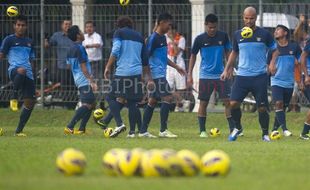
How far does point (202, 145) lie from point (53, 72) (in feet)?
37.7

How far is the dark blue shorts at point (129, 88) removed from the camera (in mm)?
Result: 21297

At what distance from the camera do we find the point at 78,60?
22.6 meters

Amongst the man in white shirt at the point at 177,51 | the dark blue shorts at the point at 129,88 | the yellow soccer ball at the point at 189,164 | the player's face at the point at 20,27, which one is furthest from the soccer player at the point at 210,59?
the yellow soccer ball at the point at 189,164

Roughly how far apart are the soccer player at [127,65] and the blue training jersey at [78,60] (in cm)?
109

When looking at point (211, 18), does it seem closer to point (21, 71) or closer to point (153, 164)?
point (21, 71)

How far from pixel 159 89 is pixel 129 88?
0.70 m

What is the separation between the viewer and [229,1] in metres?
29.6

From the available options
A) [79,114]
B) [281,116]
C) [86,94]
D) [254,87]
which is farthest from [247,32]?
[79,114]

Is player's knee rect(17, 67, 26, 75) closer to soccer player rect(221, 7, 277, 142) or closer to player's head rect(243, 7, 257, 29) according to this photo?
soccer player rect(221, 7, 277, 142)

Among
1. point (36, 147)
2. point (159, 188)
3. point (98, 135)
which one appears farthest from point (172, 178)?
point (98, 135)

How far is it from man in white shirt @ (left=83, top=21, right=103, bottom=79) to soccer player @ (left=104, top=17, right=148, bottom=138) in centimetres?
689

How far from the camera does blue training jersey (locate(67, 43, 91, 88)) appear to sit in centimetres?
2244

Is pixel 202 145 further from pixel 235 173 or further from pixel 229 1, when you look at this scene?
pixel 229 1

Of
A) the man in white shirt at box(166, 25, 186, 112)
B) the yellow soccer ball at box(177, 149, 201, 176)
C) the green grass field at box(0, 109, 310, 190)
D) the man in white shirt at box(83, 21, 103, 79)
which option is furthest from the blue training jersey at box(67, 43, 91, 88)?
the yellow soccer ball at box(177, 149, 201, 176)
